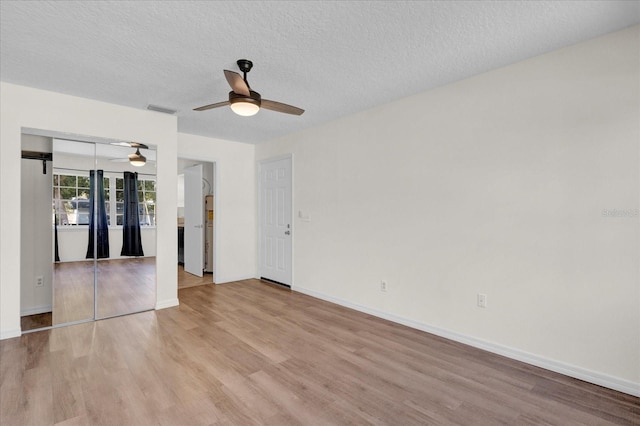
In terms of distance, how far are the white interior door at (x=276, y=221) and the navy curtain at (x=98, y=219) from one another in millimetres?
2506

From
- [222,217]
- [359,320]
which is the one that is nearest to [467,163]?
[359,320]

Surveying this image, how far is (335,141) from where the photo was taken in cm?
434

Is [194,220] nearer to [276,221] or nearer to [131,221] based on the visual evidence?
[276,221]

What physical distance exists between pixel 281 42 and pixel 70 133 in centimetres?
277

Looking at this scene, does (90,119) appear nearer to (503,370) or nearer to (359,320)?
(359,320)

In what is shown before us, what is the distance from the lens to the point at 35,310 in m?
3.55

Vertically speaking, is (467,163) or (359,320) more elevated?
(467,163)

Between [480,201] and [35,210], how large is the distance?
4803 millimetres

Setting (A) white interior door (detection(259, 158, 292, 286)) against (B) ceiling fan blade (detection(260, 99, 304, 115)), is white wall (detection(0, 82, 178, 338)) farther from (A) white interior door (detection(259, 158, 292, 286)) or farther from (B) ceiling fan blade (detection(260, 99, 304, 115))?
(B) ceiling fan blade (detection(260, 99, 304, 115))

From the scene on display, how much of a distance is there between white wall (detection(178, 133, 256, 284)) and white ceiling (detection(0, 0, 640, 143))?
1917mm

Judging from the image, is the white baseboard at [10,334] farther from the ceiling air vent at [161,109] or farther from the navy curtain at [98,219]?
the ceiling air vent at [161,109]

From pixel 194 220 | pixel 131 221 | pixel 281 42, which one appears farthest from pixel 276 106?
pixel 194 220

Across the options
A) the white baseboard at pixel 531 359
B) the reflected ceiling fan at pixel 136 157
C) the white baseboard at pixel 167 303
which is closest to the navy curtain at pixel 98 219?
the reflected ceiling fan at pixel 136 157

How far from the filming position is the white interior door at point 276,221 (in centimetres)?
518
